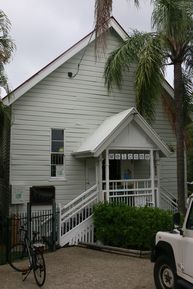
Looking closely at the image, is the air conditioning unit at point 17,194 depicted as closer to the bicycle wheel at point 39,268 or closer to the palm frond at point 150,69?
the palm frond at point 150,69

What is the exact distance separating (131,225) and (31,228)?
3084 mm

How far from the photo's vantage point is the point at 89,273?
977 cm

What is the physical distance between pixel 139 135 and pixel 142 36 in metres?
3.51

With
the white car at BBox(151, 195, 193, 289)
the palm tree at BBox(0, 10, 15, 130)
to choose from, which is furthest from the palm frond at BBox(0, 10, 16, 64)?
the white car at BBox(151, 195, 193, 289)

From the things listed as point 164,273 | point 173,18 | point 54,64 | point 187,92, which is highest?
point 173,18

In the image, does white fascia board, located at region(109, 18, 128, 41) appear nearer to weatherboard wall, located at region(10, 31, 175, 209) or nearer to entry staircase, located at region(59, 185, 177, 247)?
weatherboard wall, located at region(10, 31, 175, 209)

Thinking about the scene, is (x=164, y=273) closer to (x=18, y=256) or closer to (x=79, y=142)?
(x=18, y=256)

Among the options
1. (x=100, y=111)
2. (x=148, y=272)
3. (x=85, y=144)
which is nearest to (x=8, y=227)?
(x=148, y=272)

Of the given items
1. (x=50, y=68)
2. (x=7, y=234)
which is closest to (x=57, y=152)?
(x=50, y=68)

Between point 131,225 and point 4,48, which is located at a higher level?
point 4,48

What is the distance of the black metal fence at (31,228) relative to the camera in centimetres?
1203

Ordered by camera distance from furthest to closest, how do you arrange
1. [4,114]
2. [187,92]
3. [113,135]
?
[187,92]
[113,135]
[4,114]

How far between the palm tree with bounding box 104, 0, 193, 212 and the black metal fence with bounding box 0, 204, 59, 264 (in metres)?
4.37

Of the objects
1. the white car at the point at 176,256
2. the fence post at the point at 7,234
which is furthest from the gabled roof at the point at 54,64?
the white car at the point at 176,256
